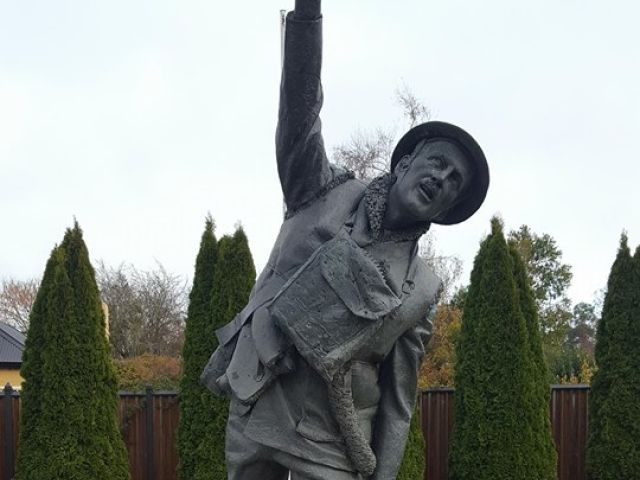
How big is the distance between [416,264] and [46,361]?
695cm

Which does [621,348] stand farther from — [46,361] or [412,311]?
[412,311]

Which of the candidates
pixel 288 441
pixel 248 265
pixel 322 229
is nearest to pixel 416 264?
pixel 322 229

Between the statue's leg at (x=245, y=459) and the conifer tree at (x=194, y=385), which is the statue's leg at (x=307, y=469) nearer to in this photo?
the statue's leg at (x=245, y=459)

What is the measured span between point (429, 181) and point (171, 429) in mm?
8258

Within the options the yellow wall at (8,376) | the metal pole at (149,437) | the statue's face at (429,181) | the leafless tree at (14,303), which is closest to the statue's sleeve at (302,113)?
the statue's face at (429,181)

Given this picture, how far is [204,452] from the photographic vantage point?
923 centimetres

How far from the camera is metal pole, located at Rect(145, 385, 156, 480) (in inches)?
396

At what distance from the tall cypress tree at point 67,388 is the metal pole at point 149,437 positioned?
107 cm

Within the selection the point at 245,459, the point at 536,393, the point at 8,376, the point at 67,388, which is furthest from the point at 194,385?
the point at 8,376

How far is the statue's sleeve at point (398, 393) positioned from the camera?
271 cm

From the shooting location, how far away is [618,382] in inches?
375

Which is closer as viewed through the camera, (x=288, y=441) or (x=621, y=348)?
(x=288, y=441)

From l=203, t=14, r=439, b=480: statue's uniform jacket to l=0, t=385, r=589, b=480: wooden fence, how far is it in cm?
774

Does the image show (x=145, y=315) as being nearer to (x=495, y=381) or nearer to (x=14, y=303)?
(x=14, y=303)
